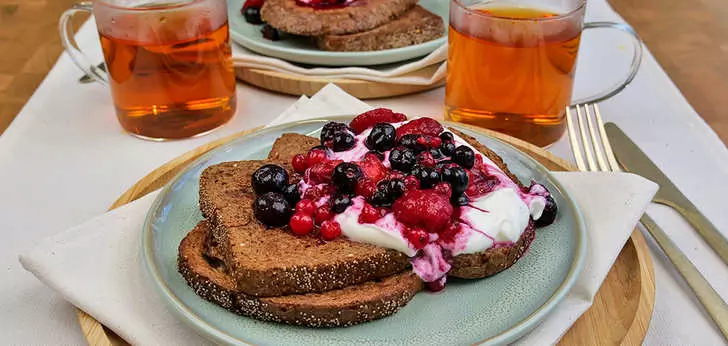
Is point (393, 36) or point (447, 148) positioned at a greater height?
point (447, 148)

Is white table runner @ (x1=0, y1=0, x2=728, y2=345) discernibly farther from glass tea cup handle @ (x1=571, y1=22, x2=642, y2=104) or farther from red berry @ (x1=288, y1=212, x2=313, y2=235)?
red berry @ (x1=288, y1=212, x2=313, y2=235)

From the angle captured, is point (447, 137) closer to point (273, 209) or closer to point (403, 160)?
point (403, 160)

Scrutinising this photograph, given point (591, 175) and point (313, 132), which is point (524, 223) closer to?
point (591, 175)

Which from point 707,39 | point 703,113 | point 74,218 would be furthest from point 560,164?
point 707,39

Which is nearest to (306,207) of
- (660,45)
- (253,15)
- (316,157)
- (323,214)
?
(323,214)

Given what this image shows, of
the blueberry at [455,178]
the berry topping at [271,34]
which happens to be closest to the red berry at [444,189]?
the blueberry at [455,178]

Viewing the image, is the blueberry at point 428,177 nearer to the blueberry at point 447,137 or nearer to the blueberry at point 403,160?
the blueberry at point 403,160
